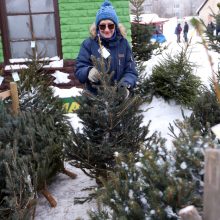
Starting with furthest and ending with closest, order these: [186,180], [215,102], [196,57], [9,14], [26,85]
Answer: [196,57], [9,14], [26,85], [215,102], [186,180]

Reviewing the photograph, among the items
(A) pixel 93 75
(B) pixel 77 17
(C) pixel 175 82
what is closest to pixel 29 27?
(B) pixel 77 17

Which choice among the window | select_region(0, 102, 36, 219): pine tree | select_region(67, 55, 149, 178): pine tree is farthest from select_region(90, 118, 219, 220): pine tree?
the window

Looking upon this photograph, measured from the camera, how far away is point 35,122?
3.79 m

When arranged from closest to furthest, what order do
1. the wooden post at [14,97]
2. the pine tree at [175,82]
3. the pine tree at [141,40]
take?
the wooden post at [14,97], the pine tree at [175,82], the pine tree at [141,40]

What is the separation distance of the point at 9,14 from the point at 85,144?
4.35 metres

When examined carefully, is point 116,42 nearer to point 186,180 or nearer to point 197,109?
point 197,109

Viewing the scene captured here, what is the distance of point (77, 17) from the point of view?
6.68 metres

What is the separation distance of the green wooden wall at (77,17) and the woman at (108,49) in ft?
9.17

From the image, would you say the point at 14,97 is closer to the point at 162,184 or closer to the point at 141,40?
the point at 162,184

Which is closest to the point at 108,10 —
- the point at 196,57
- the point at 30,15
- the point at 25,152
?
the point at 25,152

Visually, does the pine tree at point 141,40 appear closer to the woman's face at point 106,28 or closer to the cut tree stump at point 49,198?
the woman's face at point 106,28

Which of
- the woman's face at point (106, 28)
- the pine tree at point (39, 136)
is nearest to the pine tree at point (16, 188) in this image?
the pine tree at point (39, 136)

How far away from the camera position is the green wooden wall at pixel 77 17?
6609mm

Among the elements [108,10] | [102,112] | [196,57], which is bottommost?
[196,57]
